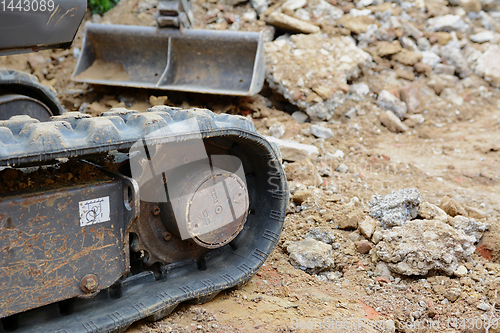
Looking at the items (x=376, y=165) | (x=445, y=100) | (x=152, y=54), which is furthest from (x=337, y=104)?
(x=152, y=54)

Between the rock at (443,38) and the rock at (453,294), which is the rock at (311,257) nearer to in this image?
the rock at (453,294)

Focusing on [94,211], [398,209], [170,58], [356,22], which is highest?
[94,211]

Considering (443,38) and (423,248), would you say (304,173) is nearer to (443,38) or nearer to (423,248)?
(423,248)

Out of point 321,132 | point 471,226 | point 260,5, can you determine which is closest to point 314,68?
point 321,132

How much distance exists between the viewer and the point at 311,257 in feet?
9.11

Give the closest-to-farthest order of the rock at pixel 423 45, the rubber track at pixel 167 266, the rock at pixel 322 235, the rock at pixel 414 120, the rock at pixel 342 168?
the rubber track at pixel 167 266 → the rock at pixel 322 235 → the rock at pixel 342 168 → the rock at pixel 414 120 → the rock at pixel 423 45

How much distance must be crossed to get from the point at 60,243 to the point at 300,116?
12.8 feet

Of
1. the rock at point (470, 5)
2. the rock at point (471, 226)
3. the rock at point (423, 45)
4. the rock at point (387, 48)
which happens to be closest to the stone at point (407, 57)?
the rock at point (387, 48)

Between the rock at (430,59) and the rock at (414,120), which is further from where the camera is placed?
the rock at (430,59)

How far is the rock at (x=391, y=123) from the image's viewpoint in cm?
553

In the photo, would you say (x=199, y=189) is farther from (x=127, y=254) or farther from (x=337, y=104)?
(x=337, y=104)

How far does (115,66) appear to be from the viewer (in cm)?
568

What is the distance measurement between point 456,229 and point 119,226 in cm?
214

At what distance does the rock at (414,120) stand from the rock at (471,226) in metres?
2.91
